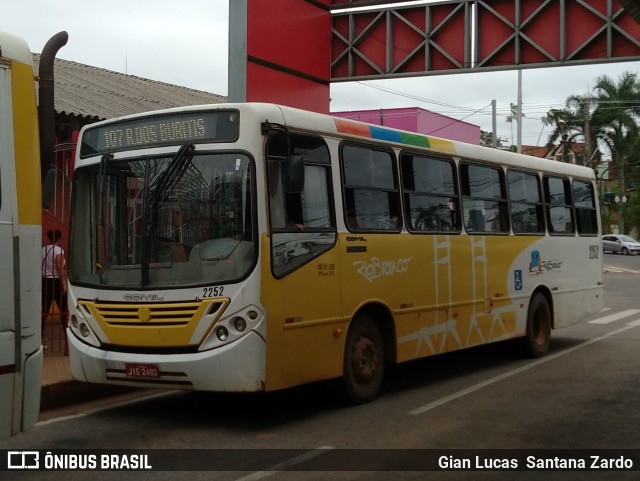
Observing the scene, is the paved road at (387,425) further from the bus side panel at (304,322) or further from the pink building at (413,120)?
the pink building at (413,120)

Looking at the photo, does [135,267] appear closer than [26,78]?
No

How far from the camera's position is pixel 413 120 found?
145 ft

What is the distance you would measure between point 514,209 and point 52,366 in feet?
21.6

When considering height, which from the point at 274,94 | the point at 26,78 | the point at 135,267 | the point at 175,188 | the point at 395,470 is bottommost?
the point at 395,470

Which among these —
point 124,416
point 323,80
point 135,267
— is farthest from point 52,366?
point 323,80

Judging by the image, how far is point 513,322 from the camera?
11.9 meters

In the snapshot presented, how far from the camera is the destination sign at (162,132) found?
776 centimetres

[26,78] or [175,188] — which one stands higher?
[26,78]

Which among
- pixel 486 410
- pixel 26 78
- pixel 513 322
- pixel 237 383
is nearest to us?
pixel 26 78

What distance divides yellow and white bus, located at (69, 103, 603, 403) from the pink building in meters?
34.1

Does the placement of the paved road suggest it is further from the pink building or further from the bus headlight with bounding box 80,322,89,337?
the pink building

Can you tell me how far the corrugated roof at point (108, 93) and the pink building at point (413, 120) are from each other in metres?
22.3

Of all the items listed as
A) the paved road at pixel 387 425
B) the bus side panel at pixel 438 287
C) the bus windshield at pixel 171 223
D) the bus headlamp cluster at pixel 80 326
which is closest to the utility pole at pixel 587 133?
the bus side panel at pixel 438 287

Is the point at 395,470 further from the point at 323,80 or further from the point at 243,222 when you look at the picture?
the point at 323,80
